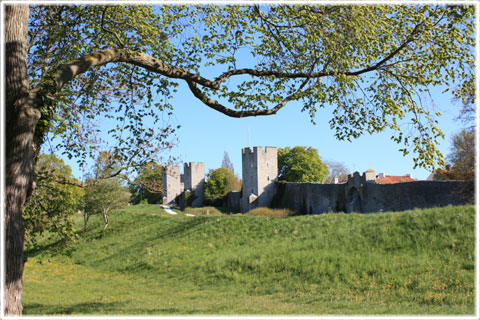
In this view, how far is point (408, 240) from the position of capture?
598 inches

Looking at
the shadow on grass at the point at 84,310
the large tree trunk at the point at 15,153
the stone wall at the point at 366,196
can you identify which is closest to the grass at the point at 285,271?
the shadow on grass at the point at 84,310

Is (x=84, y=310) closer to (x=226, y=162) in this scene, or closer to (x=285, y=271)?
(x=285, y=271)

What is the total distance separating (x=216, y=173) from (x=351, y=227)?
39.1 metres

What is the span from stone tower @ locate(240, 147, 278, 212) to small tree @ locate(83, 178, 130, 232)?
1915cm

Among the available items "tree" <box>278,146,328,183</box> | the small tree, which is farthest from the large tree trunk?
"tree" <box>278,146,328,183</box>

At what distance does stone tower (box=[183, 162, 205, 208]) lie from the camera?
57.7 m

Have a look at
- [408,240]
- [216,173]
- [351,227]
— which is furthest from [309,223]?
[216,173]

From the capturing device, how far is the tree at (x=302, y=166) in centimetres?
5444

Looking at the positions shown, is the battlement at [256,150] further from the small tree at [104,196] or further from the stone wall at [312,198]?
the small tree at [104,196]

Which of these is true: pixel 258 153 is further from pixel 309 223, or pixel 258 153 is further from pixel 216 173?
pixel 309 223

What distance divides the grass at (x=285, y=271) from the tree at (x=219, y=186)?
30.5 metres

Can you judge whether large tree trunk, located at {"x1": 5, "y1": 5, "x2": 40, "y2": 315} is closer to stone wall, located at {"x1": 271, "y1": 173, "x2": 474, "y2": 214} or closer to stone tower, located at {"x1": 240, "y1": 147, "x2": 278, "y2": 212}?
stone wall, located at {"x1": 271, "y1": 173, "x2": 474, "y2": 214}

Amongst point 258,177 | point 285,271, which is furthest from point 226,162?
point 285,271

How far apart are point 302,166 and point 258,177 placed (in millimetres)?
9748
